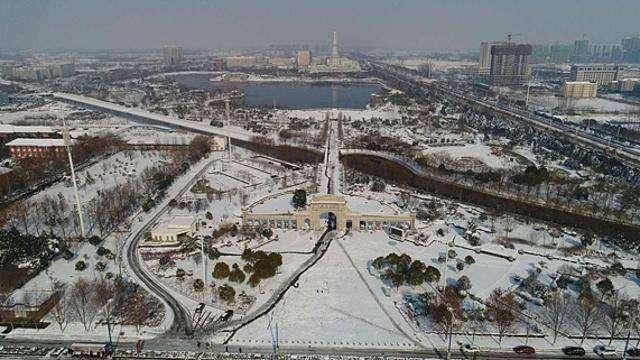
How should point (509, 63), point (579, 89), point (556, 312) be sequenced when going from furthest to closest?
point (509, 63)
point (579, 89)
point (556, 312)

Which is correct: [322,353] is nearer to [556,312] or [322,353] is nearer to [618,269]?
[556,312]

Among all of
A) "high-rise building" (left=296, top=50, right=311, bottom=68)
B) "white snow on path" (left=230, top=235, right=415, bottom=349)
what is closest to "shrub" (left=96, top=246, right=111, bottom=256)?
"white snow on path" (left=230, top=235, right=415, bottom=349)

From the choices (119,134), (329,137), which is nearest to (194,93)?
(119,134)

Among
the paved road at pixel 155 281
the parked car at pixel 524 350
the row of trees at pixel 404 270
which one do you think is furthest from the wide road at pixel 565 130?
the paved road at pixel 155 281

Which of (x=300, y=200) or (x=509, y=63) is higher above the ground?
(x=509, y=63)

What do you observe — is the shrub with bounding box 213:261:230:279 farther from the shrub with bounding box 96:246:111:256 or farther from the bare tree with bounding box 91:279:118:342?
the shrub with bounding box 96:246:111:256

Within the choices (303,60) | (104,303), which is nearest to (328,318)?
(104,303)
